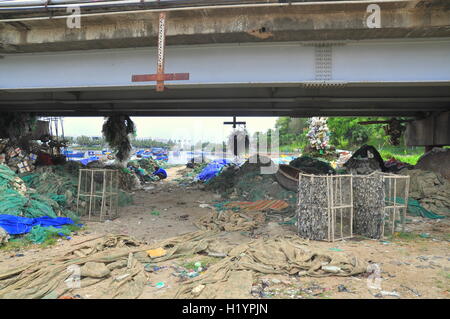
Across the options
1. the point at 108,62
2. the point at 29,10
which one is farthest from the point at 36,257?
the point at 29,10

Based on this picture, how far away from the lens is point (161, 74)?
686 cm

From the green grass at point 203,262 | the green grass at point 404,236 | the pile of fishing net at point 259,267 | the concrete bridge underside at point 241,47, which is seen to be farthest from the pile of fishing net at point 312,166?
the green grass at point 203,262

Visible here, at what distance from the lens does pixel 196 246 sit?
A: 6098mm

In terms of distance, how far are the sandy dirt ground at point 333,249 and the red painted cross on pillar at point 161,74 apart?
3.53 metres

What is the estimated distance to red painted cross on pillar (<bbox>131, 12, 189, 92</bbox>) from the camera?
6.43 m

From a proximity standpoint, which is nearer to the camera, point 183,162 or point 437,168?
point 437,168

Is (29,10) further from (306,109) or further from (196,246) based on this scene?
(306,109)

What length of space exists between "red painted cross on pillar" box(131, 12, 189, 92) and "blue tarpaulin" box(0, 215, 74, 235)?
3.88 meters

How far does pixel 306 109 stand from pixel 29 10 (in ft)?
31.4

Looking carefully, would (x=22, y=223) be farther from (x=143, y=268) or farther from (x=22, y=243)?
(x=143, y=268)

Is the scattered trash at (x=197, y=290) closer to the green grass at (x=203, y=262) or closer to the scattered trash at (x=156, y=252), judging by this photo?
the green grass at (x=203, y=262)

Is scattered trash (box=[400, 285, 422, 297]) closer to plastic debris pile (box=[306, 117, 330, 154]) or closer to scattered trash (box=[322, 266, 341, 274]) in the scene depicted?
scattered trash (box=[322, 266, 341, 274])

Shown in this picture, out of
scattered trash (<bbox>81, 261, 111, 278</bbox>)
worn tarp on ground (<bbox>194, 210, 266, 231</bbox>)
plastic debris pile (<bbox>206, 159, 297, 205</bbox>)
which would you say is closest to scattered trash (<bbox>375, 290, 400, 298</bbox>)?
worn tarp on ground (<bbox>194, 210, 266, 231</bbox>)

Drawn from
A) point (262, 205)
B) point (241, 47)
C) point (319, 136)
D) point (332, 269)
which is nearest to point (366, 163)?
point (262, 205)
